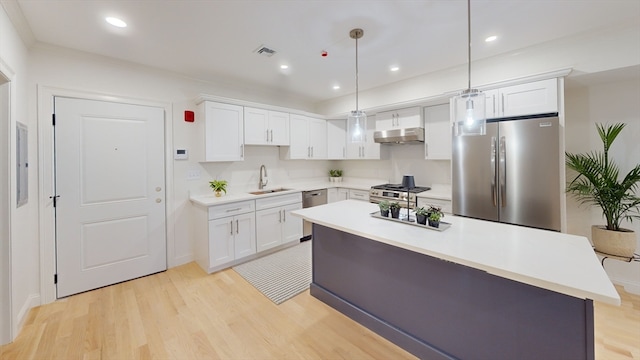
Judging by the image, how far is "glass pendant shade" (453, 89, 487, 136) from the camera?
5.36ft

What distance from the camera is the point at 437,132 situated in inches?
146

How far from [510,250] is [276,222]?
305cm

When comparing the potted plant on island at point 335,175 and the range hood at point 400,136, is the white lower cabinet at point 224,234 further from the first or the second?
the range hood at point 400,136

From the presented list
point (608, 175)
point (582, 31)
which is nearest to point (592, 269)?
point (608, 175)

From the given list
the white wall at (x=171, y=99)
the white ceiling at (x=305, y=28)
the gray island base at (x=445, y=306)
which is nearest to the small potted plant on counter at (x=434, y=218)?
the gray island base at (x=445, y=306)

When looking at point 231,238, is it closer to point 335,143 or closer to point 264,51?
point 264,51

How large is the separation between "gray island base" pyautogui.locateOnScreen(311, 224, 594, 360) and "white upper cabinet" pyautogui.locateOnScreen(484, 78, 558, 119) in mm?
2209

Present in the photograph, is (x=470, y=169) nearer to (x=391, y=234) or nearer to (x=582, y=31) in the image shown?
(x=582, y=31)

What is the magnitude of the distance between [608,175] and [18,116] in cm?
566

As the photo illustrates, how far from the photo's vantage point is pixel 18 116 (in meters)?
2.16

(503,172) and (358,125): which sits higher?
(358,125)

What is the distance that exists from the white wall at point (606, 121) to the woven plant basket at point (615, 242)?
0.40 m

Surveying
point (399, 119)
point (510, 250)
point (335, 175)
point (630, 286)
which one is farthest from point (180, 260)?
point (630, 286)

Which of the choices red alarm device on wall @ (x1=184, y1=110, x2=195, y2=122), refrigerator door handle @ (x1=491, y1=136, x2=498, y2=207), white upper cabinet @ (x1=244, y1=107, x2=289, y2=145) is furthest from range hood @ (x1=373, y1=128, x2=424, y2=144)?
red alarm device on wall @ (x1=184, y1=110, x2=195, y2=122)
